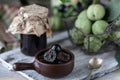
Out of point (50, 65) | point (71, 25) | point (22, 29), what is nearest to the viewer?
point (50, 65)

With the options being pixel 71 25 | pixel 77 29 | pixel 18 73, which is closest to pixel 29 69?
pixel 18 73

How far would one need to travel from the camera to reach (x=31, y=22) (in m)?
0.79

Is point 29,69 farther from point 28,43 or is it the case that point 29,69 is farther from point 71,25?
point 71,25

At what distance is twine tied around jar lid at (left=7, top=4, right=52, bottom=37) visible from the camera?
79 cm

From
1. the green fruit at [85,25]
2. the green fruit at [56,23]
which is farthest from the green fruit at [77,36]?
the green fruit at [56,23]

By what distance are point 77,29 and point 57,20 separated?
0.58 ft

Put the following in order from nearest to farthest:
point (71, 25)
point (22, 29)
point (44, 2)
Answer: point (22, 29), point (71, 25), point (44, 2)

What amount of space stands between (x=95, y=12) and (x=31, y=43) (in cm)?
18

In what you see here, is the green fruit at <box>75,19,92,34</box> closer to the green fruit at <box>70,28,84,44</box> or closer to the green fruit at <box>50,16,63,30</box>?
the green fruit at <box>70,28,84,44</box>

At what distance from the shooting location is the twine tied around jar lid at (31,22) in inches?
31.1

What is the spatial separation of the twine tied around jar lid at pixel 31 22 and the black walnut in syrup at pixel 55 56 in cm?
9

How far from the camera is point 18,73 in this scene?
79cm

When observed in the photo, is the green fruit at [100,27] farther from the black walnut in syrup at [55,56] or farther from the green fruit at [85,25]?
the black walnut in syrup at [55,56]

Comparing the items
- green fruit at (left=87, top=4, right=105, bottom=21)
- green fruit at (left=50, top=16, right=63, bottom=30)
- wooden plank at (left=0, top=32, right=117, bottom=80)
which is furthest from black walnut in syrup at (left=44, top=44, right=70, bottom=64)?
green fruit at (left=50, top=16, right=63, bottom=30)
